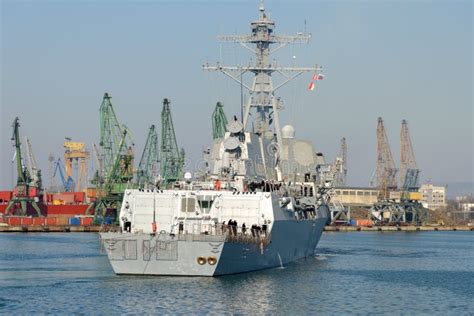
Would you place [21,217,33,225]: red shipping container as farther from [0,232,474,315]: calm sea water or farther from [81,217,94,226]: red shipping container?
[0,232,474,315]: calm sea water

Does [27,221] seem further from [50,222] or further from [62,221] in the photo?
[62,221]

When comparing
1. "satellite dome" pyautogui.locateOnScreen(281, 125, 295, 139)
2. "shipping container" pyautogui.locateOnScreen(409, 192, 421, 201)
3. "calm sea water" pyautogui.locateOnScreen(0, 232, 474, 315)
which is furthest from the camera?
"shipping container" pyautogui.locateOnScreen(409, 192, 421, 201)

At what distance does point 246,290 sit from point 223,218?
6.44 m

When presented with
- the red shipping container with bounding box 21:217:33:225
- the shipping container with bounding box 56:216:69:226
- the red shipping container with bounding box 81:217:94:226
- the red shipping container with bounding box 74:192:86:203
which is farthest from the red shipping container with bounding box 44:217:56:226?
the red shipping container with bounding box 74:192:86:203

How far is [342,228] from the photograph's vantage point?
142 meters

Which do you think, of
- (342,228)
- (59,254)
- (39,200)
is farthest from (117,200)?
(59,254)

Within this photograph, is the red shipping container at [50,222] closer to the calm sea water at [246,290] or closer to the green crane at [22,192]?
the green crane at [22,192]

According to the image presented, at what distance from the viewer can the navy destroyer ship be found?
44.2 m

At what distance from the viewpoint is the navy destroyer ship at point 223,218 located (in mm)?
44250

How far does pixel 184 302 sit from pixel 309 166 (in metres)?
31.6

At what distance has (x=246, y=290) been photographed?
4259 centimetres

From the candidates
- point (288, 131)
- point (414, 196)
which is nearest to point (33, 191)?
point (414, 196)

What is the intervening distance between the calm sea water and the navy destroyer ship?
80cm

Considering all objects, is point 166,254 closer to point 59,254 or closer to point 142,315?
point 142,315
